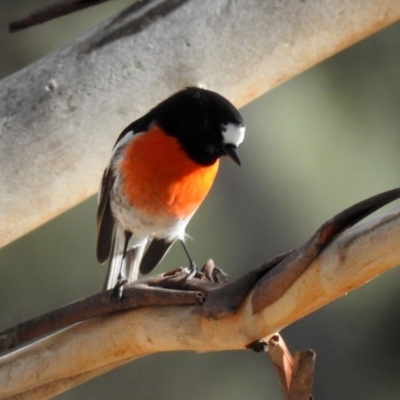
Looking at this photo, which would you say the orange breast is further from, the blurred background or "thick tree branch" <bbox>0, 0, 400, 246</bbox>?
the blurred background

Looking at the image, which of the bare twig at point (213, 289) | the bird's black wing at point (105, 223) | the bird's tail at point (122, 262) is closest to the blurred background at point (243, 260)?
the bird's tail at point (122, 262)

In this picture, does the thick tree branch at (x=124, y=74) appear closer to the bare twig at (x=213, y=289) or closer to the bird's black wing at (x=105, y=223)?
the bird's black wing at (x=105, y=223)

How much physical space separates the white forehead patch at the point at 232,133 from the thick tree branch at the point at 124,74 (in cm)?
18

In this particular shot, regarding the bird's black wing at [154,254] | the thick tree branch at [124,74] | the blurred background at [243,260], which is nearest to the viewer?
the thick tree branch at [124,74]

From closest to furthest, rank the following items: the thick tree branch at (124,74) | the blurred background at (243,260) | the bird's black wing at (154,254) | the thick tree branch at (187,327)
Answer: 1. the thick tree branch at (187,327)
2. the thick tree branch at (124,74)
3. the bird's black wing at (154,254)
4. the blurred background at (243,260)

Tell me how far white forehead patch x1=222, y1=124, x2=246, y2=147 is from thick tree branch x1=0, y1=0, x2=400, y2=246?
0.18 meters

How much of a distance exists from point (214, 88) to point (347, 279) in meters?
1.06

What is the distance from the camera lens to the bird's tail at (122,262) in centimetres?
237

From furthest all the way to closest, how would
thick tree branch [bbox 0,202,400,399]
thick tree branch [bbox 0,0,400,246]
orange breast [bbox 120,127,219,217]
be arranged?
1. orange breast [bbox 120,127,219,217]
2. thick tree branch [bbox 0,0,400,246]
3. thick tree branch [bbox 0,202,400,399]

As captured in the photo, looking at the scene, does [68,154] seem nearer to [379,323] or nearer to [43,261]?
[43,261]

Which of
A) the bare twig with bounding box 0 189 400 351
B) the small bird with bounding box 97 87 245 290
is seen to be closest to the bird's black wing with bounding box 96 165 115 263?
the small bird with bounding box 97 87 245 290

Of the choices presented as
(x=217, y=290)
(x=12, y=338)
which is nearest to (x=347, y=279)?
(x=217, y=290)

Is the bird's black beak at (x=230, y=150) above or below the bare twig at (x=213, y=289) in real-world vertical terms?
above

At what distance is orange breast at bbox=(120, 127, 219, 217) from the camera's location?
6.95 feet
